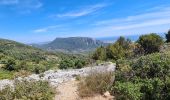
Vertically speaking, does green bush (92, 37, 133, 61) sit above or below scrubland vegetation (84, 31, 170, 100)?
below

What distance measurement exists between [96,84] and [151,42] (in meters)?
25.5

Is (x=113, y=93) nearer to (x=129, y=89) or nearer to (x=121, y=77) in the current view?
(x=121, y=77)

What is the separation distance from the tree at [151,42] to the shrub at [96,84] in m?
24.3

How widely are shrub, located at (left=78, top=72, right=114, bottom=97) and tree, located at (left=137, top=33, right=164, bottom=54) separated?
79.7 ft

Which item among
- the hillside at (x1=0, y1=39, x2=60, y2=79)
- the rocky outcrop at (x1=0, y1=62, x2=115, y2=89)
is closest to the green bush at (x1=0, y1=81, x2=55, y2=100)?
the rocky outcrop at (x1=0, y1=62, x2=115, y2=89)

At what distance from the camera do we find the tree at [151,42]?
33.1 metres

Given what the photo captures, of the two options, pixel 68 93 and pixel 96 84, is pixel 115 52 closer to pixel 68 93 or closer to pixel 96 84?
pixel 68 93

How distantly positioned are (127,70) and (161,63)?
1151mm

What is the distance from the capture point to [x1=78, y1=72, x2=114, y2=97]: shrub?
889 centimetres

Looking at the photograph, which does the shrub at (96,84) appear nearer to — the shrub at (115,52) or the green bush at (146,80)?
the green bush at (146,80)

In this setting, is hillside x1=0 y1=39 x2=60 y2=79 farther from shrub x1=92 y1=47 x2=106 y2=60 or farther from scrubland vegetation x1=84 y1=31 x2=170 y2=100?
scrubland vegetation x1=84 y1=31 x2=170 y2=100

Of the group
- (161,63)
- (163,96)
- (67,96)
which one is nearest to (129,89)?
(163,96)

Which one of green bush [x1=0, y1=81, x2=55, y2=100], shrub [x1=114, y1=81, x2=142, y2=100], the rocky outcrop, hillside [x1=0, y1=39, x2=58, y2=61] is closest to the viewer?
shrub [x1=114, y1=81, x2=142, y2=100]

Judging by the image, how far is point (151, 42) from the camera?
33469 millimetres
